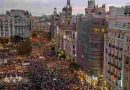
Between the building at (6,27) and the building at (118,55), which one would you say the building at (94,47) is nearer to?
the building at (118,55)

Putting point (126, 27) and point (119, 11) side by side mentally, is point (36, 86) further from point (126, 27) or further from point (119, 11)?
point (119, 11)

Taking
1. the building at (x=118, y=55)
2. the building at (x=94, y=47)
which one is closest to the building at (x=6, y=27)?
the building at (x=94, y=47)

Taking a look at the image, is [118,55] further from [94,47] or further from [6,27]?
[6,27]

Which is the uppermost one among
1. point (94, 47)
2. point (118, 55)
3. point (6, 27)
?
point (118, 55)

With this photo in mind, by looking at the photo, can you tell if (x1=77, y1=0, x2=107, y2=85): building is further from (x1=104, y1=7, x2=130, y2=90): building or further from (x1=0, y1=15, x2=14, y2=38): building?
(x1=0, y1=15, x2=14, y2=38): building

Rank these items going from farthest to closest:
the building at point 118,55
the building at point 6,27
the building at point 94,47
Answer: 1. the building at point 6,27
2. the building at point 94,47
3. the building at point 118,55

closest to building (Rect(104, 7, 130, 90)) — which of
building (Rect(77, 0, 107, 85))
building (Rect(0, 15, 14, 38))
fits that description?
building (Rect(77, 0, 107, 85))

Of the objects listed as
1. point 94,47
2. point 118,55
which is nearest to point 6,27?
point 94,47

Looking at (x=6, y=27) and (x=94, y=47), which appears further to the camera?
(x=6, y=27)
